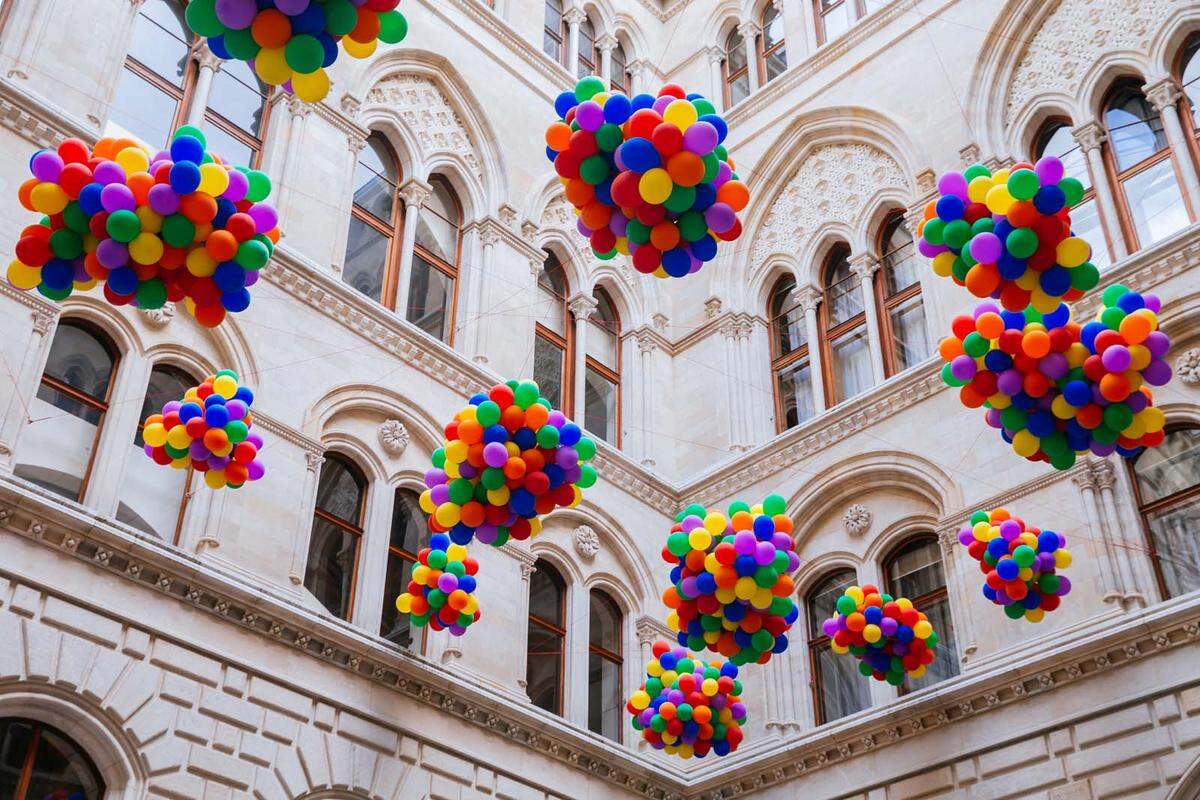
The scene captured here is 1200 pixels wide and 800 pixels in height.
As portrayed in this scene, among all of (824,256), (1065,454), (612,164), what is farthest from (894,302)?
(612,164)

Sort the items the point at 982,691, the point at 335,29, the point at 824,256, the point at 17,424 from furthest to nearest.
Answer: the point at 824,256 < the point at 982,691 < the point at 17,424 < the point at 335,29

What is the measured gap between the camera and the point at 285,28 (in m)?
7.72

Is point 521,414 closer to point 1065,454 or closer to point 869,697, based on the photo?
point 1065,454

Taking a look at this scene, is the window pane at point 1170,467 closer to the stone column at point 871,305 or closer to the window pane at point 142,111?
the stone column at point 871,305

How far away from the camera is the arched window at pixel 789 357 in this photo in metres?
18.4

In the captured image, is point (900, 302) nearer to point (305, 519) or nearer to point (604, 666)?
point (604, 666)

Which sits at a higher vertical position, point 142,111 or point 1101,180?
point 1101,180

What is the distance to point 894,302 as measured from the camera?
17.6 m

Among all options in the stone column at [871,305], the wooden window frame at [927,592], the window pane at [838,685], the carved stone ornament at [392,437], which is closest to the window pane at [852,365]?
the stone column at [871,305]

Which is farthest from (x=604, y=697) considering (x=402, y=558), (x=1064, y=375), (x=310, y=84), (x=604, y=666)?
(x=310, y=84)

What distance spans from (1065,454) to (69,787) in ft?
27.5

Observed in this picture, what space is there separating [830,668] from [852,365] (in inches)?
167

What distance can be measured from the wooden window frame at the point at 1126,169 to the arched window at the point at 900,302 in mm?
2700

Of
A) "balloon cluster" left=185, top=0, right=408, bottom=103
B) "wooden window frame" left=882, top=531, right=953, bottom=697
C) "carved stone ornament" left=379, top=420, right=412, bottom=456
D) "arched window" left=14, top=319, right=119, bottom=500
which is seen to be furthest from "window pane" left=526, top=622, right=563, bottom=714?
"balloon cluster" left=185, top=0, right=408, bottom=103
